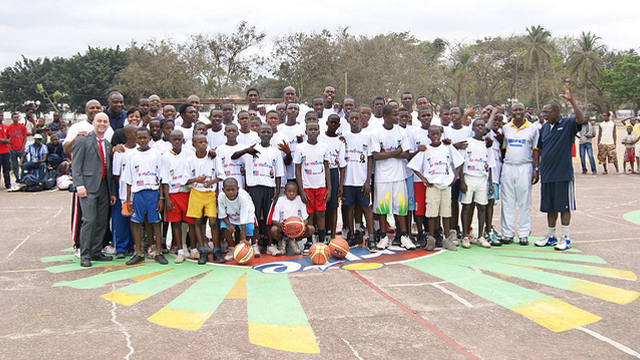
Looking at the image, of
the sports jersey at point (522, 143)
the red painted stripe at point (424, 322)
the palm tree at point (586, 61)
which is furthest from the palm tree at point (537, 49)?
the red painted stripe at point (424, 322)

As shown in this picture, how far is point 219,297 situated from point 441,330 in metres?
2.49

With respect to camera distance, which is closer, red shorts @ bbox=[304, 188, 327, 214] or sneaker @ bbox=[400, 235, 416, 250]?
red shorts @ bbox=[304, 188, 327, 214]

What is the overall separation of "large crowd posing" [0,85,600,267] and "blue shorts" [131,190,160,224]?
0.01m

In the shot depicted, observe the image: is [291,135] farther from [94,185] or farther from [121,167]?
[94,185]

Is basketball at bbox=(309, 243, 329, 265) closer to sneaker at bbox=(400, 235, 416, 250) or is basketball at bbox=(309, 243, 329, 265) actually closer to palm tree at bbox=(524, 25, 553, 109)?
sneaker at bbox=(400, 235, 416, 250)

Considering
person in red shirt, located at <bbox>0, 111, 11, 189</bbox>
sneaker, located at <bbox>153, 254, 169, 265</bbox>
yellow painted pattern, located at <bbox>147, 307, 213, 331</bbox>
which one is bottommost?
yellow painted pattern, located at <bbox>147, 307, 213, 331</bbox>

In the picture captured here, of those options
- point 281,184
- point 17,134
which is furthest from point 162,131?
point 17,134

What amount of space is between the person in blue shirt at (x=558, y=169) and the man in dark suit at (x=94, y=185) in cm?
694

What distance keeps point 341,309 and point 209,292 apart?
165 cm

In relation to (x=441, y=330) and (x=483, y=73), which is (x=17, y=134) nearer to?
(x=441, y=330)

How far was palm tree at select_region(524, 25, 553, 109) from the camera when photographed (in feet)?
174

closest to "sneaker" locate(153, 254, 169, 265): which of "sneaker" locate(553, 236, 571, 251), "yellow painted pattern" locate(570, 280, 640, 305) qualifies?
"yellow painted pattern" locate(570, 280, 640, 305)

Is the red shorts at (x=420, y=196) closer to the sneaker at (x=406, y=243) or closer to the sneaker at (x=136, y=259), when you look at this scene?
the sneaker at (x=406, y=243)

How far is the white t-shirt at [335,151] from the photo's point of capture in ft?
24.0
